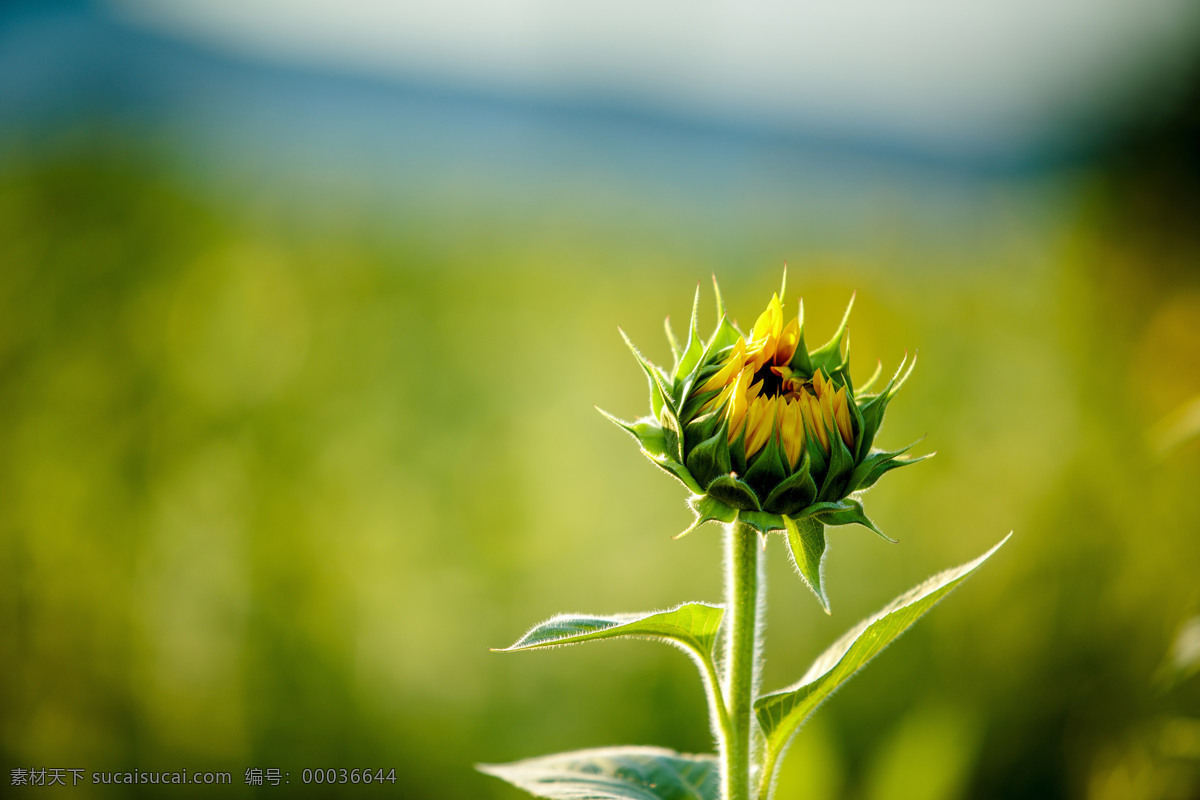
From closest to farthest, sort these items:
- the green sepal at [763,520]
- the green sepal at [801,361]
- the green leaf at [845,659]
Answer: the green leaf at [845,659]
the green sepal at [763,520]
the green sepal at [801,361]

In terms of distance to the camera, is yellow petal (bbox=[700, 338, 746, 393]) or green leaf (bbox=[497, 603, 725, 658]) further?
yellow petal (bbox=[700, 338, 746, 393])

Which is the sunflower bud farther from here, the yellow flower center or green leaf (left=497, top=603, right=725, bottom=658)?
green leaf (left=497, top=603, right=725, bottom=658)

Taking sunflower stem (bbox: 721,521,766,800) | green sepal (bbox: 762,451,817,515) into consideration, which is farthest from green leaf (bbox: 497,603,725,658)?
green sepal (bbox: 762,451,817,515)

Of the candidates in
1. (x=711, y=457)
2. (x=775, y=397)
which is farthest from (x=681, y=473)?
(x=775, y=397)

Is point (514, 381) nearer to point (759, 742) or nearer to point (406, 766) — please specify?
point (406, 766)

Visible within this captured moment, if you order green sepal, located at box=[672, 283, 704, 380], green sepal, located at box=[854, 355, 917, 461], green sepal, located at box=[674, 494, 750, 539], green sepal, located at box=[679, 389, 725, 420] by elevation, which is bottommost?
green sepal, located at box=[674, 494, 750, 539]

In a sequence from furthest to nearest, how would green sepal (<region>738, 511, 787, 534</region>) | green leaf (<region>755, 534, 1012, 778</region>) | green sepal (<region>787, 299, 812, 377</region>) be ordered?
green sepal (<region>787, 299, 812, 377</region>) → green sepal (<region>738, 511, 787, 534</region>) → green leaf (<region>755, 534, 1012, 778</region>)

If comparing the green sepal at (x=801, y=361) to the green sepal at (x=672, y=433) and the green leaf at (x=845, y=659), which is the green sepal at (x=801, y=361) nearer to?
the green sepal at (x=672, y=433)

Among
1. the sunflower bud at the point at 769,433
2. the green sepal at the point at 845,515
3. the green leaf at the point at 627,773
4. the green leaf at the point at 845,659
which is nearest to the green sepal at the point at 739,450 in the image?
the sunflower bud at the point at 769,433
